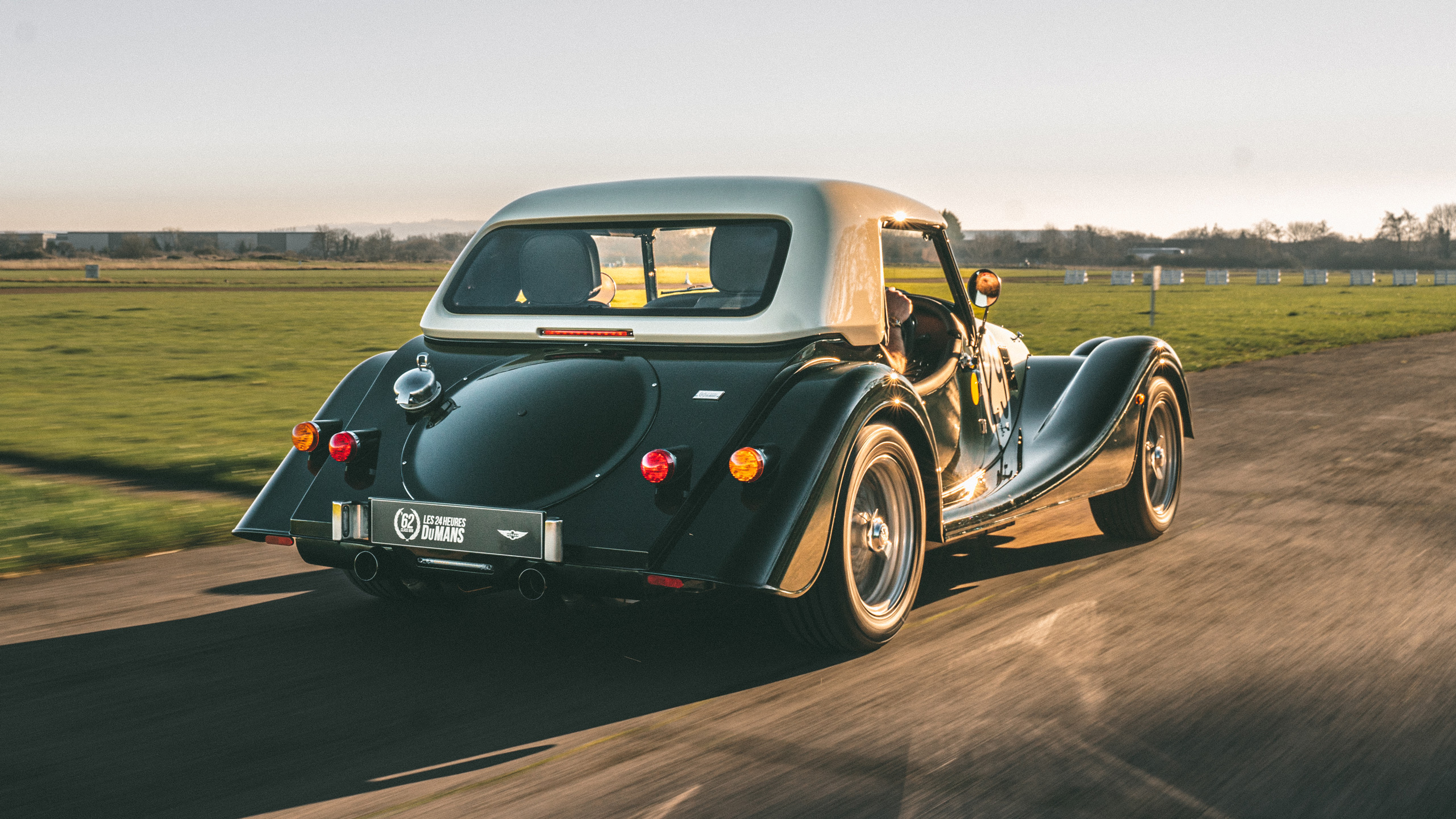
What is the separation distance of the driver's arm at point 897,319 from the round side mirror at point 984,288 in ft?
1.31

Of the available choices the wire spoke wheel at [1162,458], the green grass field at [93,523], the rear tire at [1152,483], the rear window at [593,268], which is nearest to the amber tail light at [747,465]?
the rear window at [593,268]

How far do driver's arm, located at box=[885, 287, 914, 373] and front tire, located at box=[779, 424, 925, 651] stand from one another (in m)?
0.77

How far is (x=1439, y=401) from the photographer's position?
14.1 metres

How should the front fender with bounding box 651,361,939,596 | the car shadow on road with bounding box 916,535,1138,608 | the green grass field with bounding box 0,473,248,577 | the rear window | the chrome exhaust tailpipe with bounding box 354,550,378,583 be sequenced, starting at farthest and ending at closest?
the green grass field with bounding box 0,473,248,577, the car shadow on road with bounding box 916,535,1138,608, the rear window, the chrome exhaust tailpipe with bounding box 354,550,378,583, the front fender with bounding box 651,361,939,596

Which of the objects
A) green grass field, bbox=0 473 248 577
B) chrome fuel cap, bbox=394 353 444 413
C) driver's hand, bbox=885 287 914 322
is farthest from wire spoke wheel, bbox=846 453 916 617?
green grass field, bbox=0 473 248 577

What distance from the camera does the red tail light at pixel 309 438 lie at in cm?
490

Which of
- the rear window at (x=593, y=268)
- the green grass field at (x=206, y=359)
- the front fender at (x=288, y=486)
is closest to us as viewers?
the front fender at (x=288, y=486)

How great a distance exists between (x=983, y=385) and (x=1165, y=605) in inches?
52.6

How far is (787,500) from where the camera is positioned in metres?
4.28

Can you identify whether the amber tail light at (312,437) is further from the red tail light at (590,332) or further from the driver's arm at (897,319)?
the driver's arm at (897,319)

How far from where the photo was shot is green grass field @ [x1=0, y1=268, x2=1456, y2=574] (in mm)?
7805

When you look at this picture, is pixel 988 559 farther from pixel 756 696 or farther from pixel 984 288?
pixel 756 696

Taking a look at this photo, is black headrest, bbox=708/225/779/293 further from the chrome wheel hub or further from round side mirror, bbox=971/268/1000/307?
round side mirror, bbox=971/268/1000/307

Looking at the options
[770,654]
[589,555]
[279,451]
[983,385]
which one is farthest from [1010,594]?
[279,451]
